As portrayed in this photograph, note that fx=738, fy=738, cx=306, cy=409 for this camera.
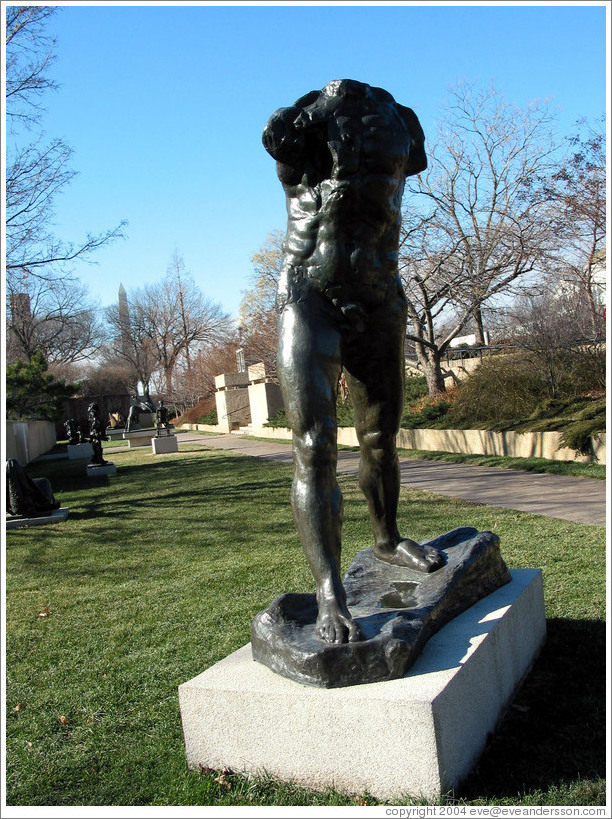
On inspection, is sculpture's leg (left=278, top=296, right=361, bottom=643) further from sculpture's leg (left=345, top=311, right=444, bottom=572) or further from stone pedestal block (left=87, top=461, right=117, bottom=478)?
stone pedestal block (left=87, top=461, right=117, bottom=478)

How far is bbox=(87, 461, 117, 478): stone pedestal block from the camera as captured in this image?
17434 mm

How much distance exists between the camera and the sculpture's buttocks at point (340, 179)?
9.54ft

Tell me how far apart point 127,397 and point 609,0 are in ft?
168

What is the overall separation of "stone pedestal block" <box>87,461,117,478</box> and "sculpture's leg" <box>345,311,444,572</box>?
14659 millimetres

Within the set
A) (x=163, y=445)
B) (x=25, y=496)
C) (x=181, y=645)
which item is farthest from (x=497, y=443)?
(x=163, y=445)

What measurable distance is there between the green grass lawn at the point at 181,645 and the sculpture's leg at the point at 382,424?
2.60ft

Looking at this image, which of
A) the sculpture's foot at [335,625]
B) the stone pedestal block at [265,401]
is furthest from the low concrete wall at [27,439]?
the sculpture's foot at [335,625]

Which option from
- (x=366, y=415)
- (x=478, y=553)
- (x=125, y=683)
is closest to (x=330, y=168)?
(x=366, y=415)

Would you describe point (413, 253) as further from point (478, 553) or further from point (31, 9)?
point (478, 553)

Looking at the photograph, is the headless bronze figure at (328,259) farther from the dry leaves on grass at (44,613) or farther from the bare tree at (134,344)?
the bare tree at (134,344)

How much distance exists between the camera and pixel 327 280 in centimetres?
294

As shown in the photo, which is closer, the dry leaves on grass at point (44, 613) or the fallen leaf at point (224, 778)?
the fallen leaf at point (224, 778)

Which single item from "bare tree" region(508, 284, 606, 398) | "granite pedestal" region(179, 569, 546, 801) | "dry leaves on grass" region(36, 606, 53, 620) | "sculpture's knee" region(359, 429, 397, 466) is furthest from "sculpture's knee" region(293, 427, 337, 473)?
"bare tree" region(508, 284, 606, 398)

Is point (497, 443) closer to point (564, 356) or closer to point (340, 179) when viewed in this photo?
point (564, 356)
